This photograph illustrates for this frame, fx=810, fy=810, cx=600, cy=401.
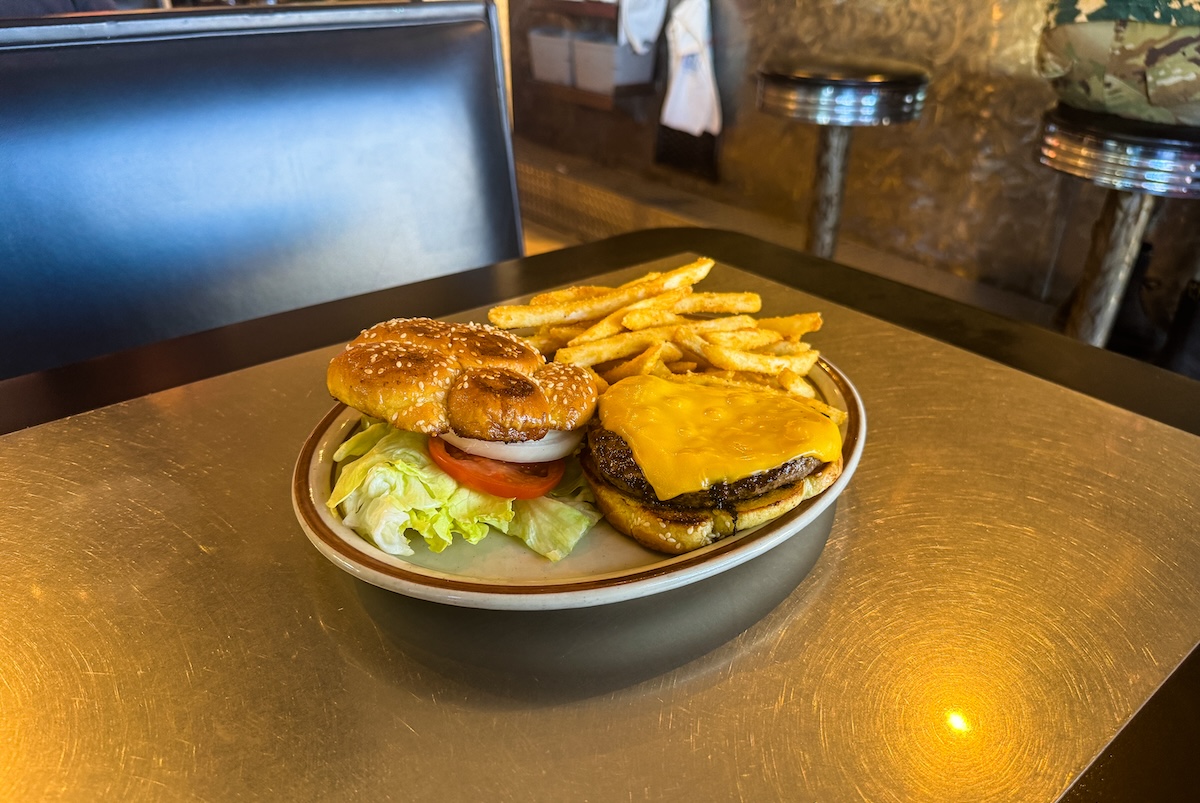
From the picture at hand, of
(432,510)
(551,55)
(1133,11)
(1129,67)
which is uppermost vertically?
(1133,11)

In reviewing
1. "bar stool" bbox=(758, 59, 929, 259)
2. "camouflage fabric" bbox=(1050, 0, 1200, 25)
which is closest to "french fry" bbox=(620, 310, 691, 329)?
"camouflage fabric" bbox=(1050, 0, 1200, 25)

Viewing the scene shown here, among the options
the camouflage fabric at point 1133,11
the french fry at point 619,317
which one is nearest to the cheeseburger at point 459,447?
the french fry at point 619,317

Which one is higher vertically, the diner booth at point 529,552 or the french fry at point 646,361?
the french fry at point 646,361

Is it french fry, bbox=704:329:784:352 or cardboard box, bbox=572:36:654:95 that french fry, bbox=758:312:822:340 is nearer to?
french fry, bbox=704:329:784:352

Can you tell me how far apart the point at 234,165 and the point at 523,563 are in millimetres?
1780

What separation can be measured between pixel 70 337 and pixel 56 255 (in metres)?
0.21

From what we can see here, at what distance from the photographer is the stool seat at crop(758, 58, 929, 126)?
3.38m

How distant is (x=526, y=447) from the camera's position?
110cm

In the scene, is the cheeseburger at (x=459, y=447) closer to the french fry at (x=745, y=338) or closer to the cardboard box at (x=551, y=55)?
the french fry at (x=745, y=338)

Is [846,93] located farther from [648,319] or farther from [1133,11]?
[648,319]

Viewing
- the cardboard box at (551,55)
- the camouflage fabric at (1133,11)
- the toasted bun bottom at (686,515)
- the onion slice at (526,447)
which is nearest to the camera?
the toasted bun bottom at (686,515)

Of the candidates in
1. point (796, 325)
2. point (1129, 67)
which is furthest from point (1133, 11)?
point (796, 325)

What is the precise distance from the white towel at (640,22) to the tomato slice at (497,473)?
5.37 m

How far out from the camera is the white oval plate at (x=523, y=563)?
905 millimetres
